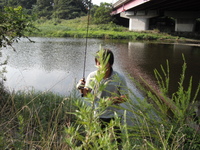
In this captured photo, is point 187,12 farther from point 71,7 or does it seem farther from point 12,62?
point 71,7

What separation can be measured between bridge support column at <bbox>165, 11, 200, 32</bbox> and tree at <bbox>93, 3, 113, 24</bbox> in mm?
11506

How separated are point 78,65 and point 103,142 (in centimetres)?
989

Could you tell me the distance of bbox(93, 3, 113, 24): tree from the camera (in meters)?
37.5

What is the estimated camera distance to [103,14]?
3841 cm

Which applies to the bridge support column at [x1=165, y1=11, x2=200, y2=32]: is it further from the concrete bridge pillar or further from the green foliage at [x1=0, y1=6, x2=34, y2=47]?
the green foliage at [x1=0, y1=6, x2=34, y2=47]

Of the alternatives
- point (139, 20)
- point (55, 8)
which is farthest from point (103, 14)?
point (55, 8)

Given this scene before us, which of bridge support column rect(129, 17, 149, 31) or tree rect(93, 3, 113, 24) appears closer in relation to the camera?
bridge support column rect(129, 17, 149, 31)

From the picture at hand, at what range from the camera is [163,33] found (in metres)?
28.6

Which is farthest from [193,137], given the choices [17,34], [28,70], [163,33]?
[163,33]

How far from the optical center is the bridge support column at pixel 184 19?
2986 centimetres

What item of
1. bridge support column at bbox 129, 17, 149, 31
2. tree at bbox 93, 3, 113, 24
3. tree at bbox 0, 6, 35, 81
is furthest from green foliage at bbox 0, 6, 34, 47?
tree at bbox 93, 3, 113, 24

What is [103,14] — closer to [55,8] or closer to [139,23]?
[139,23]

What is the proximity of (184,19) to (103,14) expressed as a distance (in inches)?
540

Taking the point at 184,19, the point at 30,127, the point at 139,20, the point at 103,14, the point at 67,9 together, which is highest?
the point at 67,9
